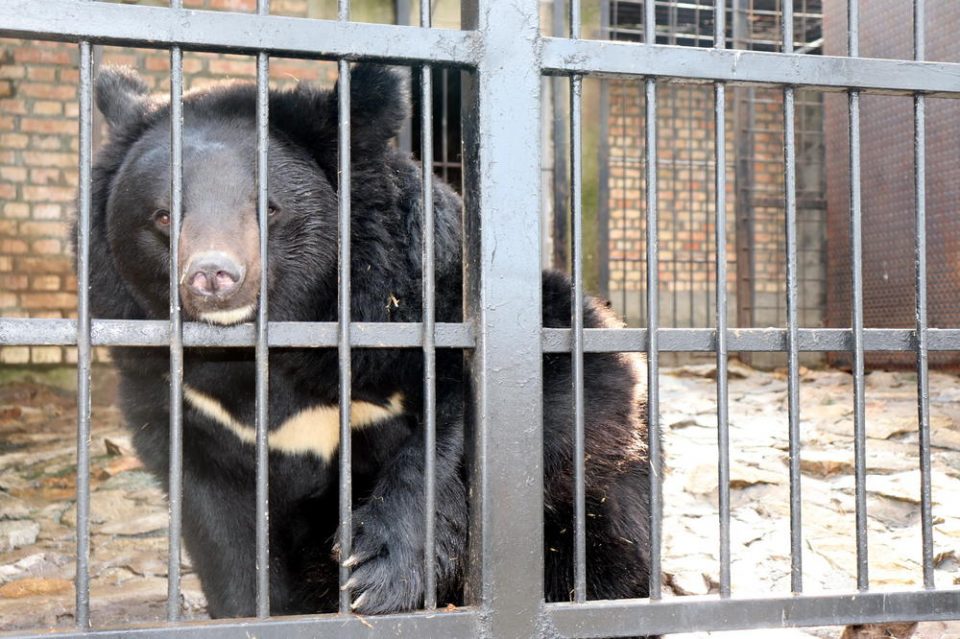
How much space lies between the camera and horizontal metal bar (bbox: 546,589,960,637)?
1732 mm

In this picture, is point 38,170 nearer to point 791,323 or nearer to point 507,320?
point 507,320

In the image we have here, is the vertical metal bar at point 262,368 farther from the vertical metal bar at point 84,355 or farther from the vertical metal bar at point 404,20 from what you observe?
the vertical metal bar at point 404,20

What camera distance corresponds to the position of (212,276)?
1.82 metres

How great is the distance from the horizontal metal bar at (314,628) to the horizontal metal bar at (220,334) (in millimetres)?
472

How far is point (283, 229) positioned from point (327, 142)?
258 mm

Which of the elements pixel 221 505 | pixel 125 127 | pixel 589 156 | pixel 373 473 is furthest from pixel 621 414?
pixel 589 156

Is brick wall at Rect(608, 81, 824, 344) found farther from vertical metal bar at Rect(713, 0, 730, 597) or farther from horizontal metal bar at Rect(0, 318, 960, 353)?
vertical metal bar at Rect(713, 0, 730, 597)

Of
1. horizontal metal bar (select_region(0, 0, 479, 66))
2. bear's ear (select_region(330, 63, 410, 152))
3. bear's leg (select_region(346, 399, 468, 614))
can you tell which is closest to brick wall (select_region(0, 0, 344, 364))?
bear's ear (select_region(330, 63, 410, 152))

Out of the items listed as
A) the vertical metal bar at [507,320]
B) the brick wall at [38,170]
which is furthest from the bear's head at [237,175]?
the brick wall at [38,170]

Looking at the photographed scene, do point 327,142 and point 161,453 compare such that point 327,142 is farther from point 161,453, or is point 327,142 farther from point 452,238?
point 161,453

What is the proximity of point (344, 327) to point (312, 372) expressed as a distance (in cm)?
78

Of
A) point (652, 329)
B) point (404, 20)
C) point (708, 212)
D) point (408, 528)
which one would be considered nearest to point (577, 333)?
point (652, 329)

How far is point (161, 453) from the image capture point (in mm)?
2566

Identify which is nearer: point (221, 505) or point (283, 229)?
point (283, 229)
